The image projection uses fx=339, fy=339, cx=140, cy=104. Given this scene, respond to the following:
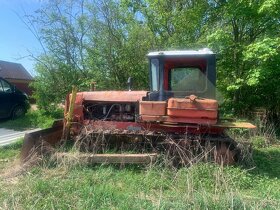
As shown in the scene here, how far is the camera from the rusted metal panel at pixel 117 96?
697 cm

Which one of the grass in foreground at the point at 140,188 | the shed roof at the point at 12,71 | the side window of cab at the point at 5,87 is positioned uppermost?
the shed roof at the point at 12,71

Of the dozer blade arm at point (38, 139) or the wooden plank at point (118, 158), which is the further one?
the dozer blade arm at point (38, 139)

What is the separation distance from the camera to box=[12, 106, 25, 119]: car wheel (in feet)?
47.4

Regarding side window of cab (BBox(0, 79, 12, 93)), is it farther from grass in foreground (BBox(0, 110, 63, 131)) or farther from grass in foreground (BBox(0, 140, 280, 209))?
grass in foreground (BBox(0, 140, 280, 209))

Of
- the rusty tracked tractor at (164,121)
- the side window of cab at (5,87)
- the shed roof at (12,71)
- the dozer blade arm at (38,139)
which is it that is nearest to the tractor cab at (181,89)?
the rusty tracked tractor at (164,121)

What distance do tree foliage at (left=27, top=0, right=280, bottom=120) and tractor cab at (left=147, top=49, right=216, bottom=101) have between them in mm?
3486

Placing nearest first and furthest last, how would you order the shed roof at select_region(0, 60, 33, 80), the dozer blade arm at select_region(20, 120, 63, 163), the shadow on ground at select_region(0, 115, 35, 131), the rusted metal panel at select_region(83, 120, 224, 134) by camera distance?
the dozer blade arm at select_region(20, 120, 63, 163)
the rusted metal panel at select_region(83, 120, 224, 134)
the shadow on ground at select_region(0, 115, 35, 131)
the shed roof at select_region(0, 60, 33, 80)

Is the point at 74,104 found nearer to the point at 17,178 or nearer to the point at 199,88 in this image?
the point at 17,178

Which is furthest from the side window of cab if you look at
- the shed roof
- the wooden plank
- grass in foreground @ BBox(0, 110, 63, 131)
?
the shed roof

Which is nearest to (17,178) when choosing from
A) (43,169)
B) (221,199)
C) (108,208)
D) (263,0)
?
(43,169)

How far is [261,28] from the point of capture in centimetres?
1076

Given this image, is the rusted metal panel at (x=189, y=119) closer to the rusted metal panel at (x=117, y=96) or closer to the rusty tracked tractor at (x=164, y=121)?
the rusty tracked tractor at (x=164, y=121)

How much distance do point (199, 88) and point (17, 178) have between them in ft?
11.9

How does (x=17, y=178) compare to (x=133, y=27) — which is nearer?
(x=17, y=178)
